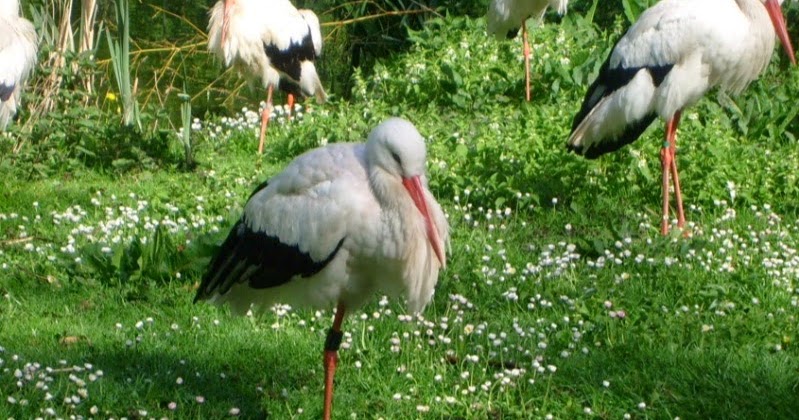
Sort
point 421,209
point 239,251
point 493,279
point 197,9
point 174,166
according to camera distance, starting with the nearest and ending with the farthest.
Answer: point 421,209 < point 239,251 < point 493,279 < point 174,166 < point 197,9

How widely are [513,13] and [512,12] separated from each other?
0.04ft

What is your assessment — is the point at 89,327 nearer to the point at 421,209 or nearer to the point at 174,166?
the point at 421,209

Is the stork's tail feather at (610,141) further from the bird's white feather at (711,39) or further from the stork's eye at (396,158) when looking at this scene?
the stork's eye at (396,158)

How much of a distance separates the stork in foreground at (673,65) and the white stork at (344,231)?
2544mm

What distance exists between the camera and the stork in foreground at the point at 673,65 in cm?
653

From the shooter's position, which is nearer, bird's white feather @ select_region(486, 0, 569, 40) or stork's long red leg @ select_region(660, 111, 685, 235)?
stork's long red leg @ select_region(660, 111, 685, 235)

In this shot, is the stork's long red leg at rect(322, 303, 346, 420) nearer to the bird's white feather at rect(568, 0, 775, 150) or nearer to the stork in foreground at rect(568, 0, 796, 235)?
the stork in foreground at rect(568, 0, 796, 235)

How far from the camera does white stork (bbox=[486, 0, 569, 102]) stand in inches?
391

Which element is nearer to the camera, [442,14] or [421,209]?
[421,209]

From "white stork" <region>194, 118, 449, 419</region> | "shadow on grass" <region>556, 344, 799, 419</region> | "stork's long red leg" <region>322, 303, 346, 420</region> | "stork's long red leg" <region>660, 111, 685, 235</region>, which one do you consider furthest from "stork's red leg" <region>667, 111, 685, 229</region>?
"stork's long red leg" <region>322, 303, 346, 420</region>

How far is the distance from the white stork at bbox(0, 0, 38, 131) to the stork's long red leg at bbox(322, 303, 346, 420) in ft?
11.6

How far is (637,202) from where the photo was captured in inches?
271

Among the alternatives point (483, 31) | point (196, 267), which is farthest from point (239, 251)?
point (483, 31)

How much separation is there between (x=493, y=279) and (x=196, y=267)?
1277mm
